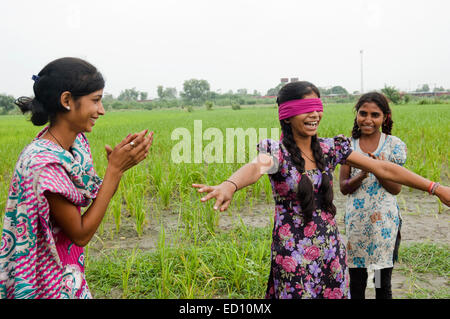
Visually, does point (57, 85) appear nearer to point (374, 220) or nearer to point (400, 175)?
point (400, 175)

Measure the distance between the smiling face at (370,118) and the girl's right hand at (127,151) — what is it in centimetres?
119

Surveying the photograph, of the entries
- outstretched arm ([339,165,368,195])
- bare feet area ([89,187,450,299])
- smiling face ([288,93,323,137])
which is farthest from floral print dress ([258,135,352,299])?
bare feet area ([89,187,450,299])

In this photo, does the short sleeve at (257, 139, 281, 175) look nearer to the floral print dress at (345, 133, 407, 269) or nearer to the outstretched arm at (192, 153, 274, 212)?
the outstretched arm at (192, 153, 274, 212)

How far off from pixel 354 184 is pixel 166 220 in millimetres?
2067

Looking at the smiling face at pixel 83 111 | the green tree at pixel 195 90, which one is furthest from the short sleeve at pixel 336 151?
the green tree at pixel 195 90

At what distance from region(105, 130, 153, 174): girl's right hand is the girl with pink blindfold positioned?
380 mm

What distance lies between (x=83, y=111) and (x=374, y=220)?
4.76ft

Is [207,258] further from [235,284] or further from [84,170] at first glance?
[84,170]

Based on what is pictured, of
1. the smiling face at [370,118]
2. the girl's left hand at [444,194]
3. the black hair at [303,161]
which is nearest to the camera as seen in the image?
the black hair at [303,161]

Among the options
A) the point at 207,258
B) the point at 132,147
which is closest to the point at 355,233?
the point at 207,258

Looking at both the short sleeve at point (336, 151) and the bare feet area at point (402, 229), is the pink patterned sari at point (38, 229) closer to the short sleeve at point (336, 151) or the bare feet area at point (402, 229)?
the short sleeve at point (336, 151)

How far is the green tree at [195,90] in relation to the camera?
69844 mm

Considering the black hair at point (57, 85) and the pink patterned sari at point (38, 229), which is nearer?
the pink patterned sari at point (38, 229)
